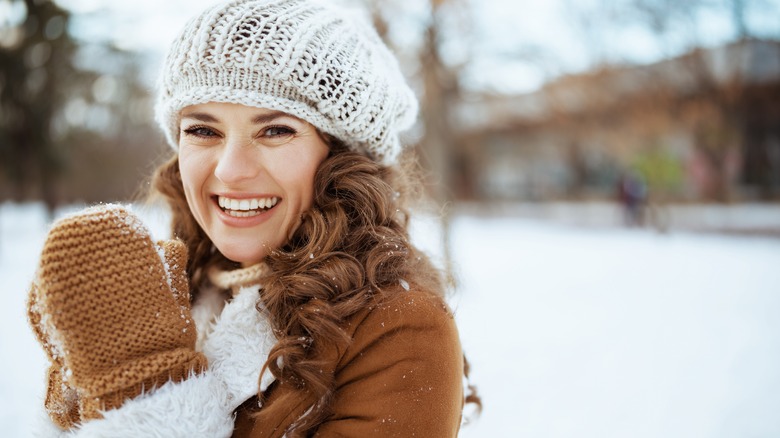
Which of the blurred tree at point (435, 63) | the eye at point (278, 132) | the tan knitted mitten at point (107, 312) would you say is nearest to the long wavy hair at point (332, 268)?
the eye at point (278, 132)

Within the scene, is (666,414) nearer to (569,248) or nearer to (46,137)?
(569,248)

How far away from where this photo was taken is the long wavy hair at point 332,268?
1.18 m

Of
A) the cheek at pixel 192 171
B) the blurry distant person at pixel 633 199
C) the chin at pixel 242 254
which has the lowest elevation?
the blurry distant person at pixel 633 199

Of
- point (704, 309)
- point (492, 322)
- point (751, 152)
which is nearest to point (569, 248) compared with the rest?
point (704, 309)

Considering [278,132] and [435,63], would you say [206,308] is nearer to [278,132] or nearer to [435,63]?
[278,132]

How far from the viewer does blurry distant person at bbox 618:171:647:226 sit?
15578mm

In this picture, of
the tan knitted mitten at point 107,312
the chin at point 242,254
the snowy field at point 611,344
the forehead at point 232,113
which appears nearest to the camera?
the tan knitted mitten at point 107,312

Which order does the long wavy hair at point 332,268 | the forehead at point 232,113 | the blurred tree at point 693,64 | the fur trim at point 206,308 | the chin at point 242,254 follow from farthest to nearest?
the blurred tree at point 693,64 < the fur trim at point 206,308 < the chin at point 242,254 < the forehead at point 232,113 < the long wavy hair at point 332,268

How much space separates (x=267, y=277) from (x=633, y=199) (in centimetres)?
1627

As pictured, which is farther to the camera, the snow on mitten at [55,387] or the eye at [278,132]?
the eye at [278,132]

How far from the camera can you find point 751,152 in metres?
16.7

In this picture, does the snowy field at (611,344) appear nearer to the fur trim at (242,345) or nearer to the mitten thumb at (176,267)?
the mitten thumb at (176,267)

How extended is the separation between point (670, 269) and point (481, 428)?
23.9 ft

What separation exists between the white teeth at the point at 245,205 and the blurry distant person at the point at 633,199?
631 inches
